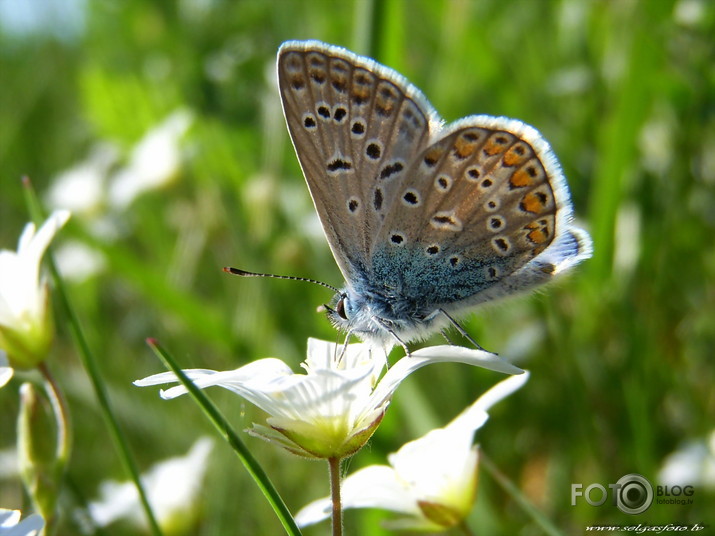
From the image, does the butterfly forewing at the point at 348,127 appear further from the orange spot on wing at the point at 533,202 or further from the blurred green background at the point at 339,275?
the blurred green background at the point at 339,275

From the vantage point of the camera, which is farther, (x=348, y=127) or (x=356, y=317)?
(x=356, y=317)

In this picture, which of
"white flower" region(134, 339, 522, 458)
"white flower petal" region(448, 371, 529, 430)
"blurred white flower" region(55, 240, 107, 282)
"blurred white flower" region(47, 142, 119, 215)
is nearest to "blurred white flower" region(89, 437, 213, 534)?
"white flower" region(134, 339, 522, 458)

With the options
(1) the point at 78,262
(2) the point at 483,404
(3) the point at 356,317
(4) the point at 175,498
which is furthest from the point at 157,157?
(2) the point at 483,404

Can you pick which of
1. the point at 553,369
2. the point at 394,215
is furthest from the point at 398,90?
the point at 553,369

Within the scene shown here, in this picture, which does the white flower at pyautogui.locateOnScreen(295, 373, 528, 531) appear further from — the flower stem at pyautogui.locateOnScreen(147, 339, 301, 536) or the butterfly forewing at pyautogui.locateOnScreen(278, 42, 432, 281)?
the butterfly forewing at pyautogui.locateOnScreen(278, 42, 432, 281)

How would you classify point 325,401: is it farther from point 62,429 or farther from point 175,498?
point 175,498

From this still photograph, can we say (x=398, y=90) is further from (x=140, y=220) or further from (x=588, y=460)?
(x=140, y=220)
